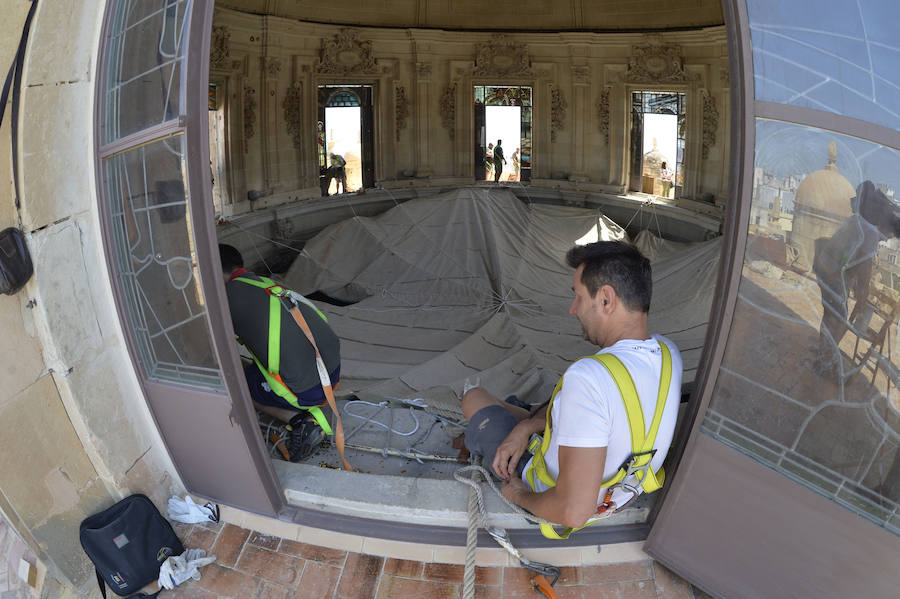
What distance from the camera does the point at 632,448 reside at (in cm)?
286

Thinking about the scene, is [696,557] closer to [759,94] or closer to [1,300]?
[759,94]

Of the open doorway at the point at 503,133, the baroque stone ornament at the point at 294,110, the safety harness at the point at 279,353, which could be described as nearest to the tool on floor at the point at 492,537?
the safety harness at the point at 279,353

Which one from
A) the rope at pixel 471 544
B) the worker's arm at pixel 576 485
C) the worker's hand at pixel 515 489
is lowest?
the rope at pixel 471 544

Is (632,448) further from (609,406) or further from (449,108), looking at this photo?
(449,108)

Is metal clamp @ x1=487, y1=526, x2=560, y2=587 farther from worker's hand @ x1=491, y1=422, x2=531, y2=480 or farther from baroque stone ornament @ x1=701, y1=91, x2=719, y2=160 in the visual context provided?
baroque stone ornament @ x1=701, y1=91, x2=719, y2=160

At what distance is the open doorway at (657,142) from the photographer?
1220 centimetres

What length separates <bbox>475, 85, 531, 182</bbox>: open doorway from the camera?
44.8ft

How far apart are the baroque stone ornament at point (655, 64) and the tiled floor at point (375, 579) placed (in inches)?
396

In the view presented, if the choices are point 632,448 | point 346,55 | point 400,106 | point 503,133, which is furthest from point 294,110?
point 632,448

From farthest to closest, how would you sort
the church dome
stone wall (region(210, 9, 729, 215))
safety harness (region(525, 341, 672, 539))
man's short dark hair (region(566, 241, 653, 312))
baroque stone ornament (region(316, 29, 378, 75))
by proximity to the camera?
baroque stone ornament (region(316, 29, 378, 75)) → stone wall (region(210, 9, 729, 215)) → man's short dark hair (region(566, 241, 653, 312)) → safety harness (region(525, 341, 672, 539)) → the church dome

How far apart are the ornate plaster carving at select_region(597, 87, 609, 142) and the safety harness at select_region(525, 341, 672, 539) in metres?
10.7

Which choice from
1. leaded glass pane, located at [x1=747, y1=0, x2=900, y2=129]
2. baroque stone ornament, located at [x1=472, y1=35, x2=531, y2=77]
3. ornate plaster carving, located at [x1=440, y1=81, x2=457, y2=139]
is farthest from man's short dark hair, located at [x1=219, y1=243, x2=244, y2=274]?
baroque stone ornament, located at [x1=472, y1=35, x2=531, y2=77]

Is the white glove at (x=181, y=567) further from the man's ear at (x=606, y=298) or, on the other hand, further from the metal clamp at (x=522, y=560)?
the man's ear at (x=606, y=298)

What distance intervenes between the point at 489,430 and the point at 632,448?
935 mm
